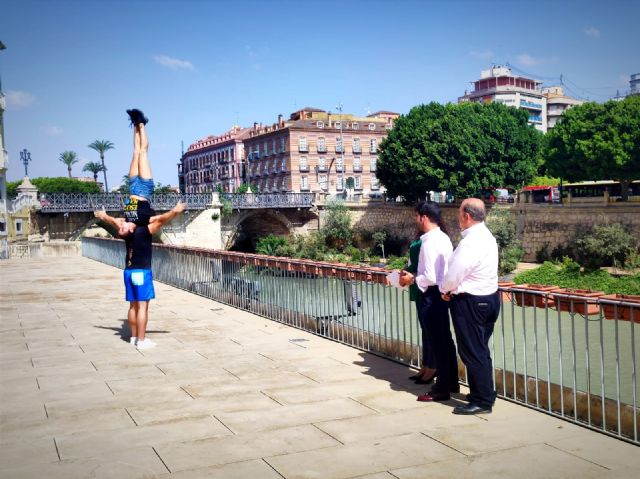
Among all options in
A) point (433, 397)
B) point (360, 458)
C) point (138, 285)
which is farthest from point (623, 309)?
point (138, 285)

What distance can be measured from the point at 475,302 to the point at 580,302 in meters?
0.81

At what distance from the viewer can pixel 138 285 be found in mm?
8094

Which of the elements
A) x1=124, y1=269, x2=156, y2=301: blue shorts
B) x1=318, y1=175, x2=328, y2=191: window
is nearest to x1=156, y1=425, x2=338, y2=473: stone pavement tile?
x1=124, y1=269, x2=156, y2=301: blue shorts

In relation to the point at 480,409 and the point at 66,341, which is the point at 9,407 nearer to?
the point at 66,341

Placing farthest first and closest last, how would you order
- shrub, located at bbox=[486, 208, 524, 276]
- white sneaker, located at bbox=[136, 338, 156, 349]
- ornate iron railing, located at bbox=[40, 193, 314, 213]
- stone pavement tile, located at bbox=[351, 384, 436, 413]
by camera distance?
ornate iron railing, located at bbox=[40, 193, 314, 213] < shrub, located at bbox=[486, 208, 524, 276] < white sneaker, located at bbox=[136, 338, 156, 349] < stone pavement tile, located at bbox=[351, 384, 436, 413]

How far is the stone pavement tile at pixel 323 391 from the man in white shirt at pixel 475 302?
3.38ft

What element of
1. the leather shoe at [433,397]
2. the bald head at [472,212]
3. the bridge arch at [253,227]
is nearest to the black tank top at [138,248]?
the leather shoe at [433,397]

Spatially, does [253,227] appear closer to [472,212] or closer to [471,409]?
[472,212]

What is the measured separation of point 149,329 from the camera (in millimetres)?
9625

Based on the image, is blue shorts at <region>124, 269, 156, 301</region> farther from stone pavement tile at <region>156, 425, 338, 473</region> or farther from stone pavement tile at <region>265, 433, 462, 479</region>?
stone pavement tile at <region>265, 433, 462, 479</region>

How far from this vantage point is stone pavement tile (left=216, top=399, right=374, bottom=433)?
16.4 ft

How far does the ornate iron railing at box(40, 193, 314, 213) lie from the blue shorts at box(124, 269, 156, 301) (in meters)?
34.3

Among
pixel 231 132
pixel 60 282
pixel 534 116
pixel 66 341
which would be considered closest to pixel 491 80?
pixel 534 116

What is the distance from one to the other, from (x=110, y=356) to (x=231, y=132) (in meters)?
99.1
